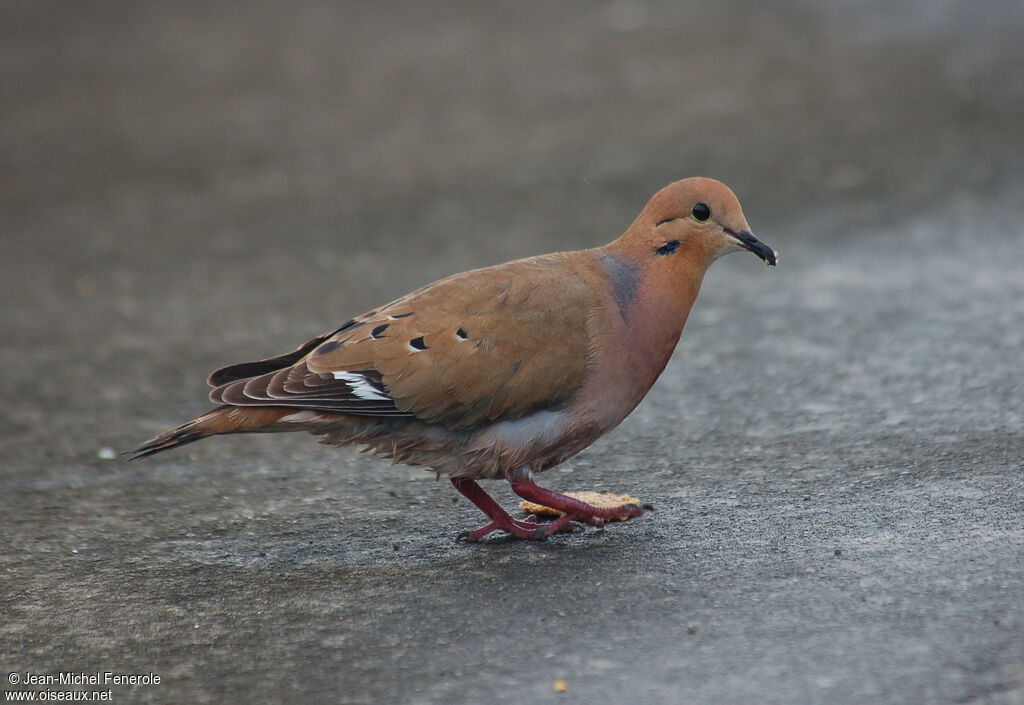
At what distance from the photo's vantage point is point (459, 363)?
3680 millimetres

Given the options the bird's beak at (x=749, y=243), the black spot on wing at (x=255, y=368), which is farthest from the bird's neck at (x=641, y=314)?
the black spot on wing at (x=255, y=368)

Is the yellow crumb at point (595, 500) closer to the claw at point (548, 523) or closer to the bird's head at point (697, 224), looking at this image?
the claw at point (548, 523)

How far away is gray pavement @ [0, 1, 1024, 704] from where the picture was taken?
3035 mm

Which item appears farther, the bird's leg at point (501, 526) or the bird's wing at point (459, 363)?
the bird's leg at point (501, 526)

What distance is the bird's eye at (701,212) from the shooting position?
12.7 feet

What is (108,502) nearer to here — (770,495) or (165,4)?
(770,495)

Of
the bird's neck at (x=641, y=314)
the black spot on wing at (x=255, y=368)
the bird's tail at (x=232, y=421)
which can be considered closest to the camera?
the bird's tail at (x=232, y=421)

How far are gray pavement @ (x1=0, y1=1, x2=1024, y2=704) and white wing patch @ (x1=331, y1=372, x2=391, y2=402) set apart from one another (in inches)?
19.3

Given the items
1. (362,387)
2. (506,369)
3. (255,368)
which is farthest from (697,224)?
(255,368)

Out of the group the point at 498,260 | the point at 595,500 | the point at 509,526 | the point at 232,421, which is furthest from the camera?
the point at 498,260

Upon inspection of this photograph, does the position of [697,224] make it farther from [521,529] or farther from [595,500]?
[521,529]

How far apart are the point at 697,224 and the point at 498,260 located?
113 inches

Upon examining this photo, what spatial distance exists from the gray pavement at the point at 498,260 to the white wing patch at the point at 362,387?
0.49m

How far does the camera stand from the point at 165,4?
10672 mm
